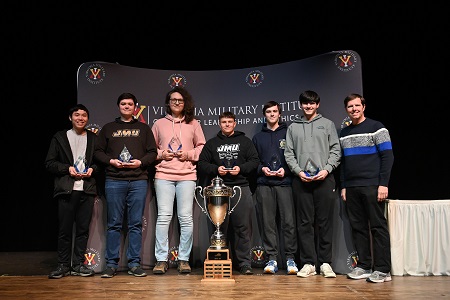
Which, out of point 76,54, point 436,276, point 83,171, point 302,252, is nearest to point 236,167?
point 302,252

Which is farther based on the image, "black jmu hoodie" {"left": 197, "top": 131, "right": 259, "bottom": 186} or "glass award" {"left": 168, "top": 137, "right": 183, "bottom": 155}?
"glass award" {"left": 168, "top": 137, "right": 183, "bottom": 155}

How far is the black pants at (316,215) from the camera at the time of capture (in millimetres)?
3205

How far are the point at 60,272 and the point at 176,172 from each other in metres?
1.25

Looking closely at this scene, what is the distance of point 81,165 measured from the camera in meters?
3.31

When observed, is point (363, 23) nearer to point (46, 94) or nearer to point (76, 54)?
point (76, 54)

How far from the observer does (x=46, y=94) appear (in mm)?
4758

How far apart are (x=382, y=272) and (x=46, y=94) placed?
418 centimetres

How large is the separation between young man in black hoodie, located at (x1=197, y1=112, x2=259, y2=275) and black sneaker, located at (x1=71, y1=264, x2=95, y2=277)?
3.87ft

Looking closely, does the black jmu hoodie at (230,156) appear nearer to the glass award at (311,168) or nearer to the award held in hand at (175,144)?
the award held in hand at (175,144)

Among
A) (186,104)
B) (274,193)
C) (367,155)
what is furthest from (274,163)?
(186,104)

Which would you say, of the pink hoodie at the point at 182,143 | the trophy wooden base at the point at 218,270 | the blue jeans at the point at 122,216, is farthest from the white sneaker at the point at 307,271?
the blue jeans at the point at 122,216

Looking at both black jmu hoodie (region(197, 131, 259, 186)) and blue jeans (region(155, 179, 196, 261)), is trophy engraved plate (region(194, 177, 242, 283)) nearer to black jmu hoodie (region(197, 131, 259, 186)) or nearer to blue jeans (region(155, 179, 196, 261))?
black jmu hoodie (region(197, 131, 259, 186))

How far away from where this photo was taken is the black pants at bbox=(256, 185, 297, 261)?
332 centimetres

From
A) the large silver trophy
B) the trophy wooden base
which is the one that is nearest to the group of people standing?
the large silver trophy
